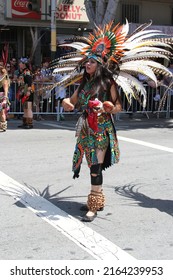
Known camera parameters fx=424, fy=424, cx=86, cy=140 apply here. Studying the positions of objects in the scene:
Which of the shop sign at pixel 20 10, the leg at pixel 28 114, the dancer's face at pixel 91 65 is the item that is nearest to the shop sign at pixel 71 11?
the shop sign at pixel 20 10

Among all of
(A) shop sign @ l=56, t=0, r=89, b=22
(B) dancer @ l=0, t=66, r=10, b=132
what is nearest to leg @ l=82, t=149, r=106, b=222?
(B) dancer @ l=0, t=66, r=10, b=132

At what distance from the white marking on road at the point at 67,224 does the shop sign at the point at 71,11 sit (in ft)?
45.5

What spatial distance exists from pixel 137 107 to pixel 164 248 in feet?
33.7

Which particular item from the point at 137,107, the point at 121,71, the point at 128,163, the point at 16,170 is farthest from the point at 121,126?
the point at 121,71

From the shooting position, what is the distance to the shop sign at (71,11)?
60.7 feet

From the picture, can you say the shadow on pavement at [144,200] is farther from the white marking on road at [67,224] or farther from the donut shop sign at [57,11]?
the donut shop sign at [57,11]

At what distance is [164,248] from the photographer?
13.4 ft

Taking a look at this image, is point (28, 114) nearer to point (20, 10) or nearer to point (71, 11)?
point (20, 10)

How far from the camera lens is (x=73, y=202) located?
17.6 ft

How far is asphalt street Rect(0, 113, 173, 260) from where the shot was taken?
405cm

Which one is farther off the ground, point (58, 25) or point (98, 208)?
point (58, 25)

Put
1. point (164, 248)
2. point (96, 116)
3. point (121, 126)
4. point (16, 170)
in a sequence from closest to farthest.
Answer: point (164, 248), point (96, 116), point (16, 170), point (121, 126)

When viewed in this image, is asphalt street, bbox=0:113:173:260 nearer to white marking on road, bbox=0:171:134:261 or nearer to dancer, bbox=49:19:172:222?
white marking on road, bbox=0:171:134:261

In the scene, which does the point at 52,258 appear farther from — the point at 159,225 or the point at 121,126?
the point at 121,126
